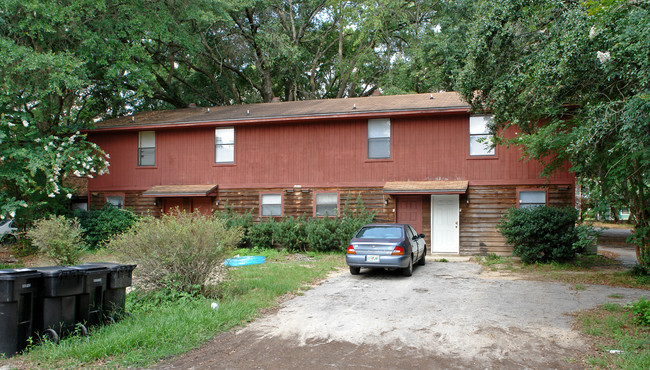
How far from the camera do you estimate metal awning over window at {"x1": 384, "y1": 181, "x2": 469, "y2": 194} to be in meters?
16.1

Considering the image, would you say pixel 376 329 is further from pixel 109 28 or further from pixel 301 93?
pixel 301 93

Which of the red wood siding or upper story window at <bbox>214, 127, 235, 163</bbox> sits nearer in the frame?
the red wood siding

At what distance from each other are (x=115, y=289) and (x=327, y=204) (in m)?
11.7

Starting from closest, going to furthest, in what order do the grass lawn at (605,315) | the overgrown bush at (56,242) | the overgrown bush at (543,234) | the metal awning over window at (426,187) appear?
the grass lawn at (605,315), the overgrown bush at (56,242), the overgrown bush at (543,234), the metal awning over window at (426,187)

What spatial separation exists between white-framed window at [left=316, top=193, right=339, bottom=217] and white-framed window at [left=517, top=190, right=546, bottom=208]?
6.68 meters

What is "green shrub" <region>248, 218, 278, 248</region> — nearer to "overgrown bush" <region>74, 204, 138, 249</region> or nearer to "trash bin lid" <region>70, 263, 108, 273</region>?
"overgrown bush" <region>74, 204, 138, 249</region>

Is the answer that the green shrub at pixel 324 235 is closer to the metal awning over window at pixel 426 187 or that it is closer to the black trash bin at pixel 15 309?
the metal awning over window at pixel 426 187

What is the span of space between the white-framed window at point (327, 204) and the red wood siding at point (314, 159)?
1.78 ft

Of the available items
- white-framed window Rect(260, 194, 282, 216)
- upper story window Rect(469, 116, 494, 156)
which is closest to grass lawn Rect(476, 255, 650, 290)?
upper story window Rect(469, 116, 494, 156)

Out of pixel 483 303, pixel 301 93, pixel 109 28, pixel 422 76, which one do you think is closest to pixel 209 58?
pixel 301 93

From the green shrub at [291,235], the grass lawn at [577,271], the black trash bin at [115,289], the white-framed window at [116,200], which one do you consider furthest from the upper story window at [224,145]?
the black trash bin at [115,289]

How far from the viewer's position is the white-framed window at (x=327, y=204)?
59.7ft

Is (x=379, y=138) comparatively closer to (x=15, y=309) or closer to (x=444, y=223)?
(x=444, y=223)

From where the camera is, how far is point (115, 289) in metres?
7.14
